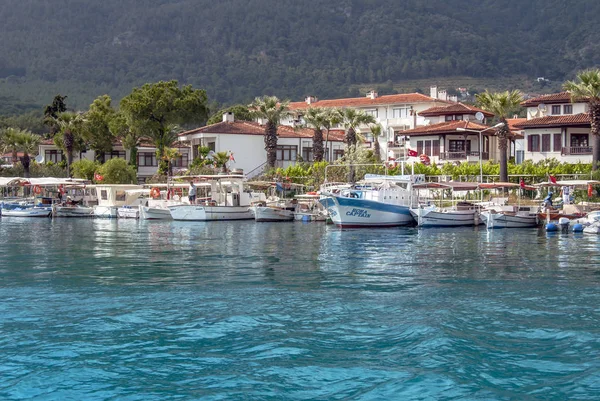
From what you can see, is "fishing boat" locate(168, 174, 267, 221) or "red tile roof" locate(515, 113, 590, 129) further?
"red tile roof" locate(515, 113, 590, 129)

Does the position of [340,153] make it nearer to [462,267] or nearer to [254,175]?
[254,175]

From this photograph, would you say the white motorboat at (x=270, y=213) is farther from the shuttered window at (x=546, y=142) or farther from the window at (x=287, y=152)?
the window at (x=287, y=152)

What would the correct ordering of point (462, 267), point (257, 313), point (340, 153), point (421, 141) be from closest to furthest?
point (257, 313)
point (462, 267)
point (421, 141)
point (340, 153)

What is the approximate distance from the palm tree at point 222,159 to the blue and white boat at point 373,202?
25.9 metres

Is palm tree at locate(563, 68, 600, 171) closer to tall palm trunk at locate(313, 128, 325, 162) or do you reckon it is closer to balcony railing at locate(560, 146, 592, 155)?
balcony railing at locate(560, 146, 592, 155)

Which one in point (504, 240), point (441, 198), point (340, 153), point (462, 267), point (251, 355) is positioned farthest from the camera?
point (340, 153)

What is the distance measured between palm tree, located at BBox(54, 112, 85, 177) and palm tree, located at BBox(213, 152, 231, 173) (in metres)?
17.3

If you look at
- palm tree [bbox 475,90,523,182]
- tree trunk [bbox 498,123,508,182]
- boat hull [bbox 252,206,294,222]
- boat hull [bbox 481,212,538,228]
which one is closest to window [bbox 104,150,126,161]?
boat hull [bbox 252,206,294,222]

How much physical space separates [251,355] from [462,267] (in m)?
14.6

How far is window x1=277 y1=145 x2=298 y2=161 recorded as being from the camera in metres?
87.3

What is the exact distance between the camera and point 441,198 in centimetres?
5841

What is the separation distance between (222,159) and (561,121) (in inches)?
1232

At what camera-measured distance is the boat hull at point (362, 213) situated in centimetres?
5000

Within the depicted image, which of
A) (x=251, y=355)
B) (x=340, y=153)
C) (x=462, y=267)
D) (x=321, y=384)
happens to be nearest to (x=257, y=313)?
(x=251, y=355)
